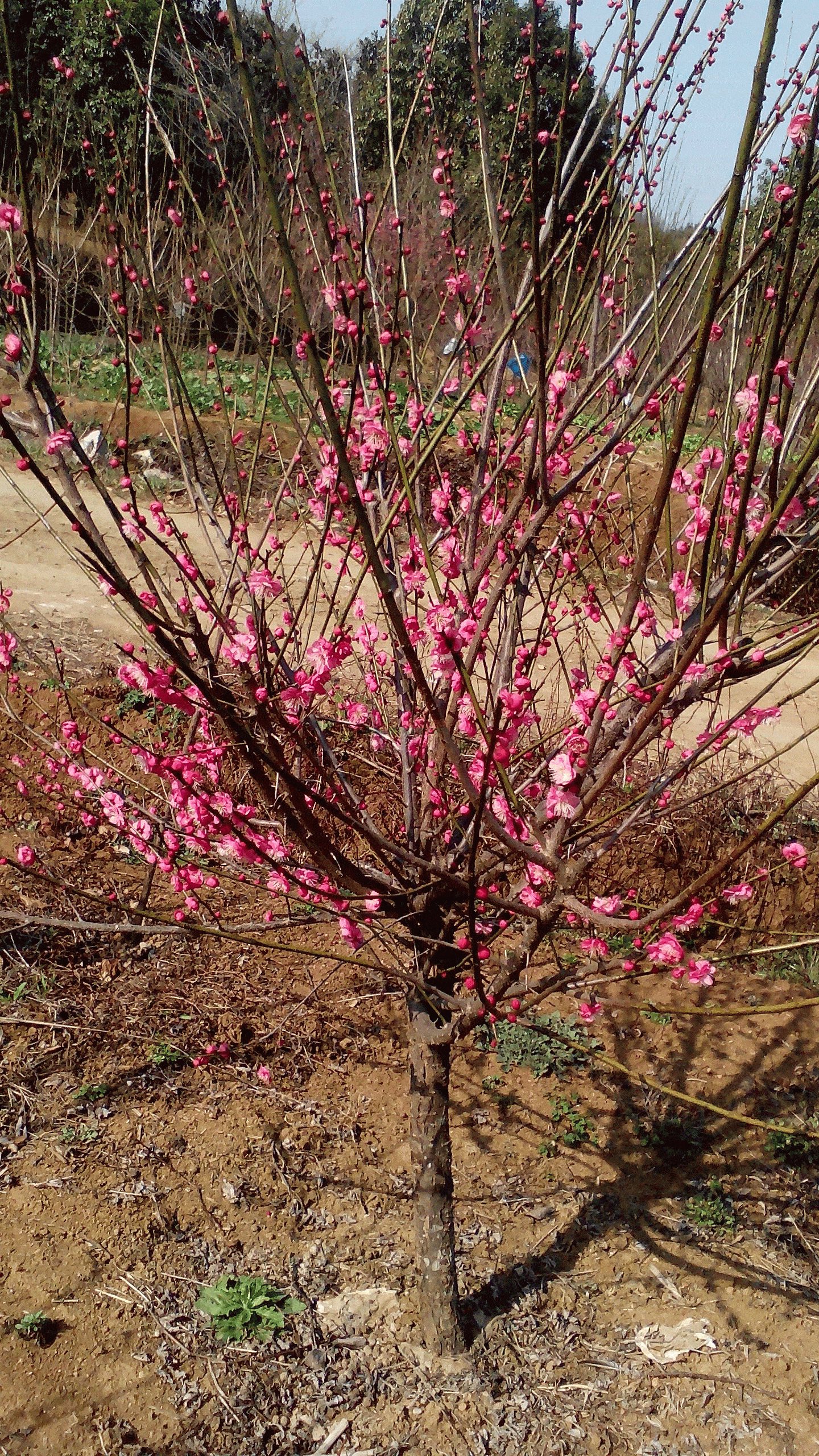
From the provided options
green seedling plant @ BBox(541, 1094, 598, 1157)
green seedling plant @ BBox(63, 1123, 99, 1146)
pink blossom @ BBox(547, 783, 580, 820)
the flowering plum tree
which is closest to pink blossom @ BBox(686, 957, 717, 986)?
the flowering plum tree

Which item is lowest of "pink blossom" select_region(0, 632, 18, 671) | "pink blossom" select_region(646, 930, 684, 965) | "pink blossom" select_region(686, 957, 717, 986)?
"pink blossom" select_region(0, 632, 18, 671)

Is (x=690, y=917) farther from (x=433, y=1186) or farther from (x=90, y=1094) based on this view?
(x=90, y=1094)

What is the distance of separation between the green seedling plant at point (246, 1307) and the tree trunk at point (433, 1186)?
0.38 metres

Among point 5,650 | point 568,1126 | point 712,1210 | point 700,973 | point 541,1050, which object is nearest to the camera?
point 700,973

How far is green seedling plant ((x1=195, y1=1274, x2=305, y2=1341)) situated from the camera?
8.57 ft

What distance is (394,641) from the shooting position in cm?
215

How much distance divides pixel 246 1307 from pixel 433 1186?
2.04 feet

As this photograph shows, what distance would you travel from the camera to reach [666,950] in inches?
71.7

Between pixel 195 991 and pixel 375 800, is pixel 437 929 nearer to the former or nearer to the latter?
pixel 195 991

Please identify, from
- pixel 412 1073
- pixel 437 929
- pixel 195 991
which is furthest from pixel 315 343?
pixel 195 991

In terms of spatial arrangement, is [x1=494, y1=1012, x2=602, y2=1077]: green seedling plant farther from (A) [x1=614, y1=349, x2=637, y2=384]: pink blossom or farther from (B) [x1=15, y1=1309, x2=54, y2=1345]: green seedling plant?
(A) [x1=614, y1=349, x2=637, y2=384]: pink blossom

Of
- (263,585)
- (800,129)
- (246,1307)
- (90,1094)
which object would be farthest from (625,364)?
(90,1094)

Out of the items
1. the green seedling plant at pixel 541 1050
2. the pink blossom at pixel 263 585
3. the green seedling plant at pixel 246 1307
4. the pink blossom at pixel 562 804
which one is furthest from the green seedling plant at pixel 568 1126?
the pink blossom at pixel 263 585

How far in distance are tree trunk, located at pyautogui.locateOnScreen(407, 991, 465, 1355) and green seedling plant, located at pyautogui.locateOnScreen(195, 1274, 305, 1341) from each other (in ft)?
1.24
